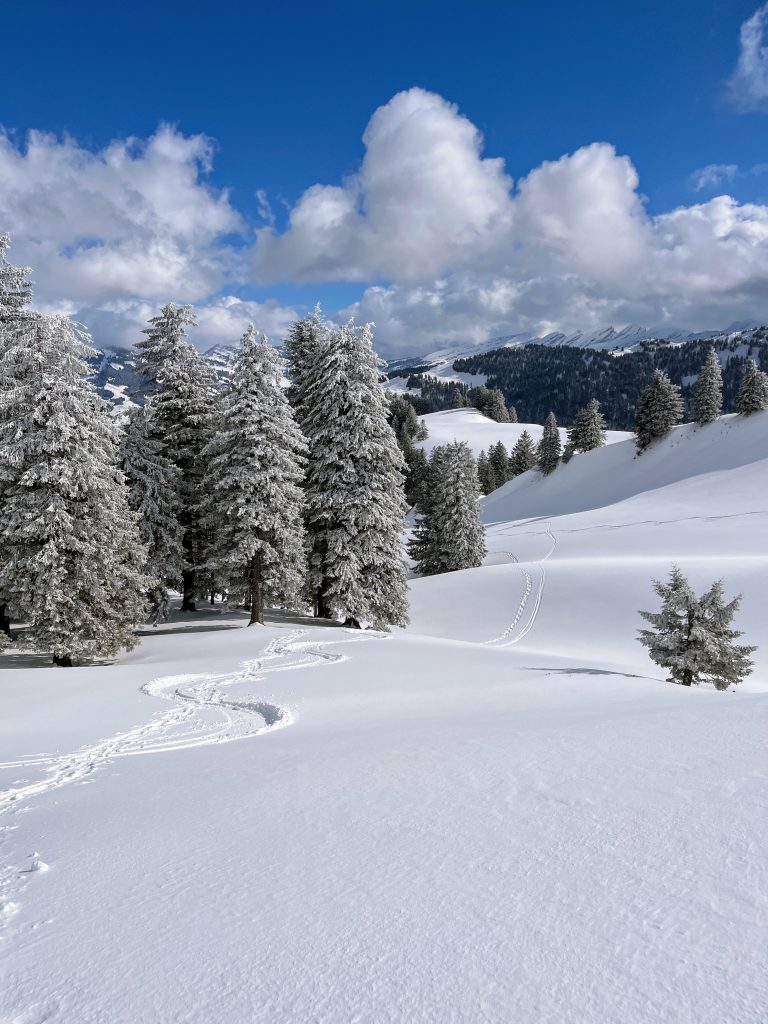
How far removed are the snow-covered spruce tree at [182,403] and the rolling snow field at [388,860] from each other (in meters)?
16.3

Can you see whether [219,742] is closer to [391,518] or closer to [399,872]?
[399,872]

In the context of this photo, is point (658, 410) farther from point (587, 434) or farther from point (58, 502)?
point (58, 502)

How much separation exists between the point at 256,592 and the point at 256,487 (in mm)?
4332

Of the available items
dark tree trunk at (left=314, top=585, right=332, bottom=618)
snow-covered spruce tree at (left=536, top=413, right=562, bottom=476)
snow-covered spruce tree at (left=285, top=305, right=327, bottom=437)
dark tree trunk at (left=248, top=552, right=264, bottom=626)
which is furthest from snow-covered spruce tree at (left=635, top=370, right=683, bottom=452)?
dark tree trunk at (left=248, top=552, right=264, bottom=626)

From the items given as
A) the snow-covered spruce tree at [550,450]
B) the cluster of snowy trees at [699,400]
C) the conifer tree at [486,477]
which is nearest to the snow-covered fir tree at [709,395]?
the cluster of snowy trees at [699,400]

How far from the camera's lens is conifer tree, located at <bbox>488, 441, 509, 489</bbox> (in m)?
106

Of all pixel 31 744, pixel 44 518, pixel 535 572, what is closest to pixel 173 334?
pixel 44 518

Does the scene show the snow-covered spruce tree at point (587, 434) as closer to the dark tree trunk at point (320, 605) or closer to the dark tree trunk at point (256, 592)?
the dark tree trunk at point (320, 605)

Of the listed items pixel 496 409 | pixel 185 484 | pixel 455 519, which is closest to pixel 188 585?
pixel 185 484

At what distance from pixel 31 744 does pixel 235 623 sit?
1556 cm

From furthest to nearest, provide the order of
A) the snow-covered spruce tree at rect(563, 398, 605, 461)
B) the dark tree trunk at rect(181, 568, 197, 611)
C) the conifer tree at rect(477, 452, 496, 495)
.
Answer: the conifer tree at rect(477, 452, 496, 495) < the snow-covered spruce tree at rect(563, 398, 605, 461) < the dark tree trunk at rect(181, 568, 197, 611)

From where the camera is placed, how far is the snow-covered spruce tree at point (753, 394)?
70750mm

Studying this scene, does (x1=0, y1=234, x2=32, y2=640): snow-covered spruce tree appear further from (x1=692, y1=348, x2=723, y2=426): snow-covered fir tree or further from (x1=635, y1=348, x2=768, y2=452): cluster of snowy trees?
(x1=692, y1=348, x2=723, y2=426): snow-covered fir tree

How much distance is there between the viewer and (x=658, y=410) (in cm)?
7700
